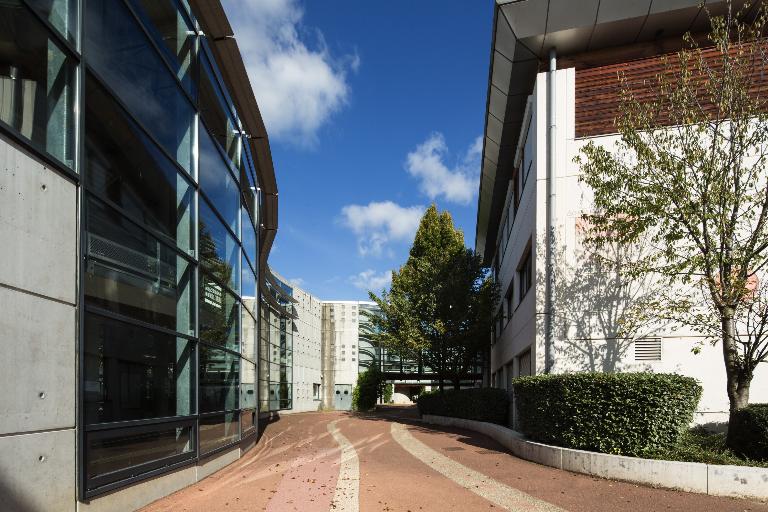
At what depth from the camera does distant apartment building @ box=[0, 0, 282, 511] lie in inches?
190

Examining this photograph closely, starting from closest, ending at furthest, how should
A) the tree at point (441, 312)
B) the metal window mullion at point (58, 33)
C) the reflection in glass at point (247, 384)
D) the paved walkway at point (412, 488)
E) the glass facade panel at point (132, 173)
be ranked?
1. the metal window mullion at point (58, 33)
2. the glass facade panel at point (132, 173)
3. the paved walkway at point (412, 488)
4. the reflection in glass at point (247, 384)
5. the tree at point (441, 312)

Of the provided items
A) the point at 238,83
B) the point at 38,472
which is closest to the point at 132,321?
the point at 38,472

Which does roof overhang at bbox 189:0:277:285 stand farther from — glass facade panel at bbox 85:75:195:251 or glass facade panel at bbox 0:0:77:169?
glass facade panel at bbox 0:0:77:169

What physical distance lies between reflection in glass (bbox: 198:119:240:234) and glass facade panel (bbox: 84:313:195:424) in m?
3.20

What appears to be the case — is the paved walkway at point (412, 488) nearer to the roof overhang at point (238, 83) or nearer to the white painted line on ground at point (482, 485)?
the white painted line on ground at point (482, 485)

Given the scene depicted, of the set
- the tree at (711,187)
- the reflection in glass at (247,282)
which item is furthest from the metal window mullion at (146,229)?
the tree at (711,187)

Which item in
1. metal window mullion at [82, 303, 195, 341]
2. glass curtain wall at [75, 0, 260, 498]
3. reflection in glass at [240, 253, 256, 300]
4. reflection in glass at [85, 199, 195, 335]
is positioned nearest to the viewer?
glass curtain wall at [75, 0, 260, 498]

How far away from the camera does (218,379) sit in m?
10.9

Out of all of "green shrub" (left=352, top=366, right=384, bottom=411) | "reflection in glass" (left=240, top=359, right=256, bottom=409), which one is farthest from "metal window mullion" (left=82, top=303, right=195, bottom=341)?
"green shrub" (left=352, top=366, right=384, bottom=411)

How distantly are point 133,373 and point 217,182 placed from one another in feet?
17.1

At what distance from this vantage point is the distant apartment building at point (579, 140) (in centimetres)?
1292

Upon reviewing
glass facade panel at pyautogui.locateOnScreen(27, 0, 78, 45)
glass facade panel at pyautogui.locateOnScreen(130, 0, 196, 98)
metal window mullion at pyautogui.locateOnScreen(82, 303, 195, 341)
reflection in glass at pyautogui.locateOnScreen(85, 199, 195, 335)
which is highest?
glass facade panel at pyautogui.locateOnScreen(130, 0, 196, 98)

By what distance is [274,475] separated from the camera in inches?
383

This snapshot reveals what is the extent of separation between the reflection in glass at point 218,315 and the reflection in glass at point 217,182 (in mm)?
1595
